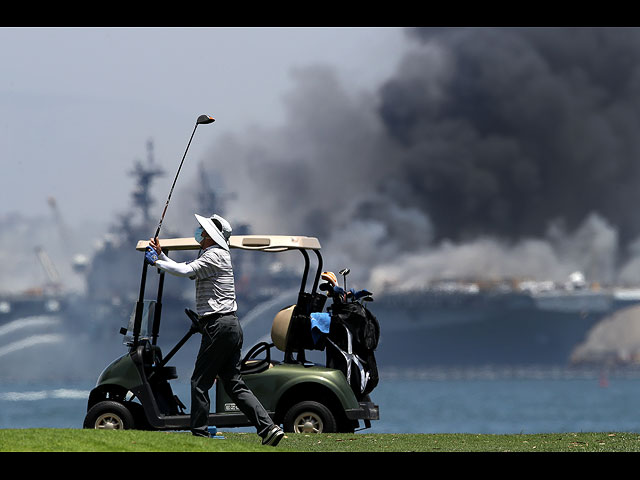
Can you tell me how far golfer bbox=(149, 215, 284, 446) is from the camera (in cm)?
891

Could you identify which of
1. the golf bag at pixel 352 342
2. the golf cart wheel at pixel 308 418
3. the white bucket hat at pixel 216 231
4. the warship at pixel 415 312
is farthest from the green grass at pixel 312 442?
the warship at pixel 415 312

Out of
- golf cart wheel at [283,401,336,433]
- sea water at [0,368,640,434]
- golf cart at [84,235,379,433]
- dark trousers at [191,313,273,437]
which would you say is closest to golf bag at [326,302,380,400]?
golf cart at [84,235,379,433]

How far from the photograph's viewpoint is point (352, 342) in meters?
11.4

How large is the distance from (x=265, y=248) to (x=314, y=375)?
1334 mm

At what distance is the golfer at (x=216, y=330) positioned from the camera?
29.2ft

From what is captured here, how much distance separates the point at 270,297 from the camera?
12519 cm

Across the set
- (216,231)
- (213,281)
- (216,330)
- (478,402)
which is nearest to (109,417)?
(216,330)

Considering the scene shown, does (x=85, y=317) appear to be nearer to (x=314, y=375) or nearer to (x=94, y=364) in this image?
(x=94, y=364)

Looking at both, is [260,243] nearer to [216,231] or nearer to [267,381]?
[267,381]

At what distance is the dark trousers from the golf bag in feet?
7.30

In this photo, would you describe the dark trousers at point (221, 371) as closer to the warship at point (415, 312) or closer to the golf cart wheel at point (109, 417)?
the golf cart wheel at point (109, 417)

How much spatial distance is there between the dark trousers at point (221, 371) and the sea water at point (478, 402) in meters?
37.7

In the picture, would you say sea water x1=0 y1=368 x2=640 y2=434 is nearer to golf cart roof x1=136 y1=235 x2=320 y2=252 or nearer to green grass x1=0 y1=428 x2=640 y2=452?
green grass x1=0 y1=428 x2=640 y2=452
